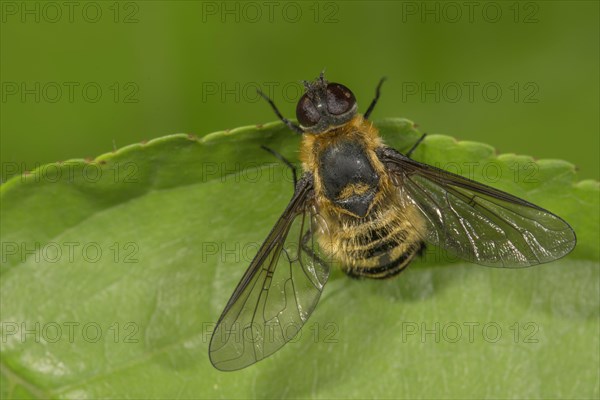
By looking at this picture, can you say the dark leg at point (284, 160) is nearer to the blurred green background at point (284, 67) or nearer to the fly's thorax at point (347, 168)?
the fly's thorax at point (347, 168)

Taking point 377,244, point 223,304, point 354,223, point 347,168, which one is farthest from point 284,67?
point 223,304

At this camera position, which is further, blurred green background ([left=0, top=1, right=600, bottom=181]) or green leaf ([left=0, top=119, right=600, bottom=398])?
blurred green background ([left=0, top=1, right=600, bottom=181])

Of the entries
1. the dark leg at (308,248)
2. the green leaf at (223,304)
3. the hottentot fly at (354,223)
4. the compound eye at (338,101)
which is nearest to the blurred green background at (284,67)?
the compound eye at (338,101)

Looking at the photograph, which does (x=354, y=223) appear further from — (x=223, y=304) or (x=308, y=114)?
(x=223, y=304)

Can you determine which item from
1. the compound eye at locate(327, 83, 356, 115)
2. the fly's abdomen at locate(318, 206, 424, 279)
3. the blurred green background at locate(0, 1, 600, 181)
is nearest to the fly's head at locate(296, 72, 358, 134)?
the compound eye at locate(327, 83, 356, 115)

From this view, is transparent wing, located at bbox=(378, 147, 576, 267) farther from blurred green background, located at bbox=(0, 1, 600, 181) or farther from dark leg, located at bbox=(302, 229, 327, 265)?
blurred green background, located at bbox=(0, 1, 600, 181)
